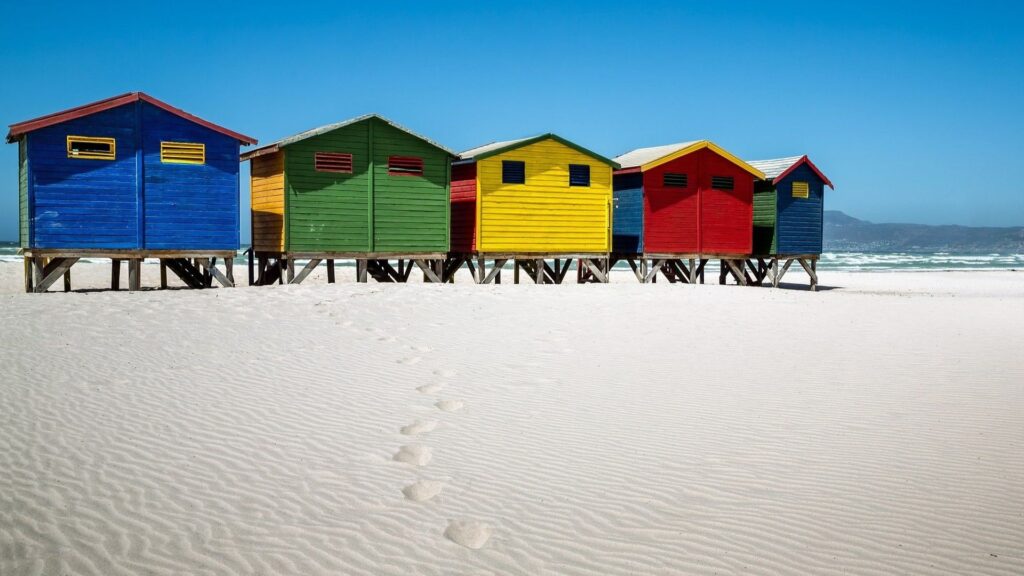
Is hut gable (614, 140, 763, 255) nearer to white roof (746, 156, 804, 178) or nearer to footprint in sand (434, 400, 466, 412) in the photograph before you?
white roof (746, 156, 804, 178)

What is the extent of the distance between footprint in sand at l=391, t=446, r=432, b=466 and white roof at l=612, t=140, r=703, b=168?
19.7m

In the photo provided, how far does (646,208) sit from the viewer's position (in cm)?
2558

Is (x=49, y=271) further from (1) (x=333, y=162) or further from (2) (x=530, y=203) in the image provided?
(2) (x=530, y=203)

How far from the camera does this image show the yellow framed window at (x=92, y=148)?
18.3 meters

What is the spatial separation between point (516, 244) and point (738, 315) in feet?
29.2

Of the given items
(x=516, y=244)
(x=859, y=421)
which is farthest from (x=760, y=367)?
(x=516, y=244)

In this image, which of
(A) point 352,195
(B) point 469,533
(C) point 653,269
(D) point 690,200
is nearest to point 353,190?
(A) point 352,195

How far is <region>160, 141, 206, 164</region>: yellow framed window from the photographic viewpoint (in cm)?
1908

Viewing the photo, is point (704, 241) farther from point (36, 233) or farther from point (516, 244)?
point (36, 233)

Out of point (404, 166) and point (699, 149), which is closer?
point (404, 166)

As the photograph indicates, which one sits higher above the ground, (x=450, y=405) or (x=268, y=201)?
(x=268, y=201)

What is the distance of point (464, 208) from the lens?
23.7 meters

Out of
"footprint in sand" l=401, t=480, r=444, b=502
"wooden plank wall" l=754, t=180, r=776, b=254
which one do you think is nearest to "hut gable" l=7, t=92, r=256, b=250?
"footprint in sand" l=401, t=480, r=444, b=502

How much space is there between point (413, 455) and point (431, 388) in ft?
8.39
